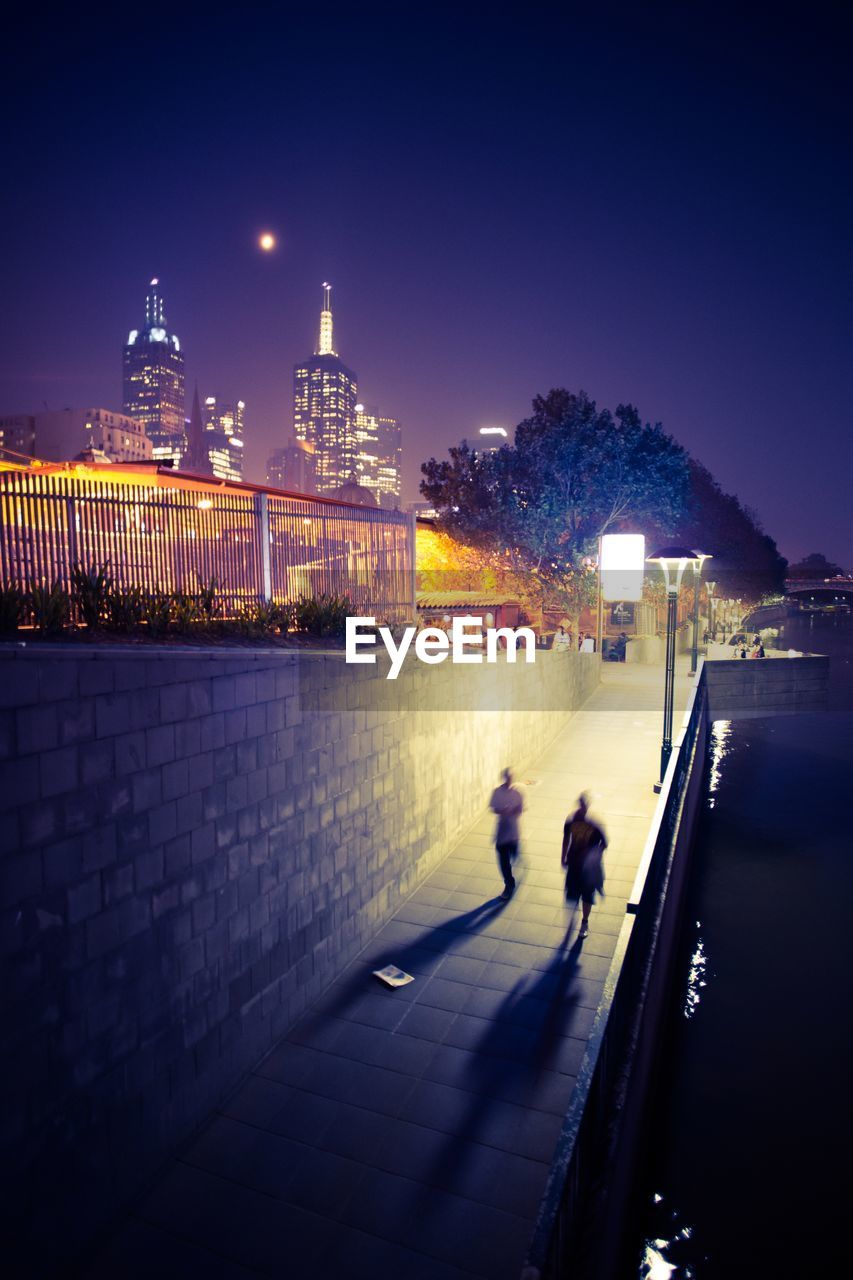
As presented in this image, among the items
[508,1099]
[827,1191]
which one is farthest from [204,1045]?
[827,1191]

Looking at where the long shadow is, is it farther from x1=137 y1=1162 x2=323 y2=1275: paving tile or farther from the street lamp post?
the street lamp post

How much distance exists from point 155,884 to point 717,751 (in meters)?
27.1

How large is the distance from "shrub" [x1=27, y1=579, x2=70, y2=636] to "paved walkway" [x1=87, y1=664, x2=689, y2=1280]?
4.33 metres

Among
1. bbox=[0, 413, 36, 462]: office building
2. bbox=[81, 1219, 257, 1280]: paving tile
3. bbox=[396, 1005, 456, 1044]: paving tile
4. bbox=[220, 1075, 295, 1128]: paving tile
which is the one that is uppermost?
bbox=[0, 413, 36, 462]: office building

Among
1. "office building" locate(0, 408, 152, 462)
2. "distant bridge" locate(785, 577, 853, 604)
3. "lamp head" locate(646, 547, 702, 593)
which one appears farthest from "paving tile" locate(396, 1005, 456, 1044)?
"distant bridge" locate(785, 577, 853, 604)

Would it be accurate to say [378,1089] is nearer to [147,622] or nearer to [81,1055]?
[81,1055]

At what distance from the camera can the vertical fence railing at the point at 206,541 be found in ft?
20.8

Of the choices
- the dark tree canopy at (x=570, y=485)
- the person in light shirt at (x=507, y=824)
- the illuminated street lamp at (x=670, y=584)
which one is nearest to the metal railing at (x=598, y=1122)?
the person in light shirt at (x=507, y=824)

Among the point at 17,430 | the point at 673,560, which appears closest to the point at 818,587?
the point at 673,560

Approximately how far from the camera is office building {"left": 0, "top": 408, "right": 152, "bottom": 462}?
8269 centimetres

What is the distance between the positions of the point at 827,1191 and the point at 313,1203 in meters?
5.60

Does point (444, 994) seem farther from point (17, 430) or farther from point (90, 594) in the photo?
point (17, 430)

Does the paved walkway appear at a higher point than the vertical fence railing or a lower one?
lower

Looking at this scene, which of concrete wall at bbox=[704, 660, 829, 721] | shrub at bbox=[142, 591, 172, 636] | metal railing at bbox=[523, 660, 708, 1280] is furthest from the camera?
concrete wall at bbox=[704, 660, 829, 721]
